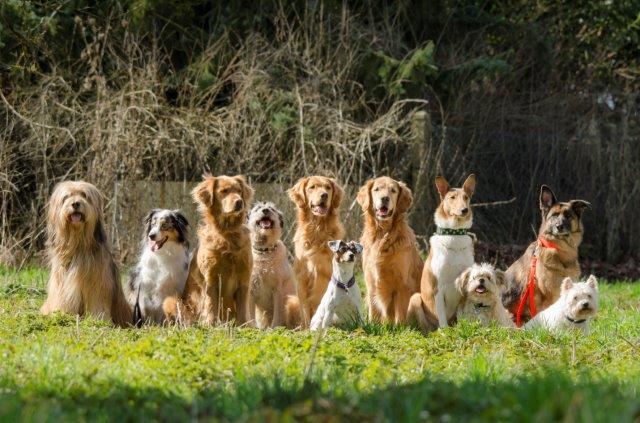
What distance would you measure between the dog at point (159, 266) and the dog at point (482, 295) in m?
2.43

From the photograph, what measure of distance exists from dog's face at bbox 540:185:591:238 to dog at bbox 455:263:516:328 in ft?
3.65

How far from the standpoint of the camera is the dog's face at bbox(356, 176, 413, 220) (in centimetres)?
866

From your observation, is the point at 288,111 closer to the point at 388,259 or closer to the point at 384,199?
the point at 384,199

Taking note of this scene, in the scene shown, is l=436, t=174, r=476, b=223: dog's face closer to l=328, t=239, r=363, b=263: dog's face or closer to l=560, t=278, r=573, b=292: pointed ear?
l=328, t=239, r=363, b=263: dog's face

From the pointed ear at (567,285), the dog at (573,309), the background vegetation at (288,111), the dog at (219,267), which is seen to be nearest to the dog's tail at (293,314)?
the dog at (219,267)

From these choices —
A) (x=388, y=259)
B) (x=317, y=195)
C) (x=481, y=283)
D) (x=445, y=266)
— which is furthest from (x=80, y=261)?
(x=481, y=283)

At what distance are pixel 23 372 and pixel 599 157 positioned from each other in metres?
12.2

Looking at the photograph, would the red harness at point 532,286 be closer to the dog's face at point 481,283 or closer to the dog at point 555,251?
the dog at point 555,251

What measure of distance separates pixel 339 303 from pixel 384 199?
115 centimetres

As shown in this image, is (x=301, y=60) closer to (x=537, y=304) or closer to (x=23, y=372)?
(x=537, y=304)

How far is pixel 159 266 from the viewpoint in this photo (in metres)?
8.47

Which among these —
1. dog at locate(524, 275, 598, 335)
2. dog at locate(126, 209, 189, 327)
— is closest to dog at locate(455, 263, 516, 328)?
dog at locate(524, 275, 598, 335)

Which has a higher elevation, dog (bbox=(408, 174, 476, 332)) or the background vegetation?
the background vegetation

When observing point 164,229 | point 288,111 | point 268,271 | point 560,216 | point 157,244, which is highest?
point 288,111
